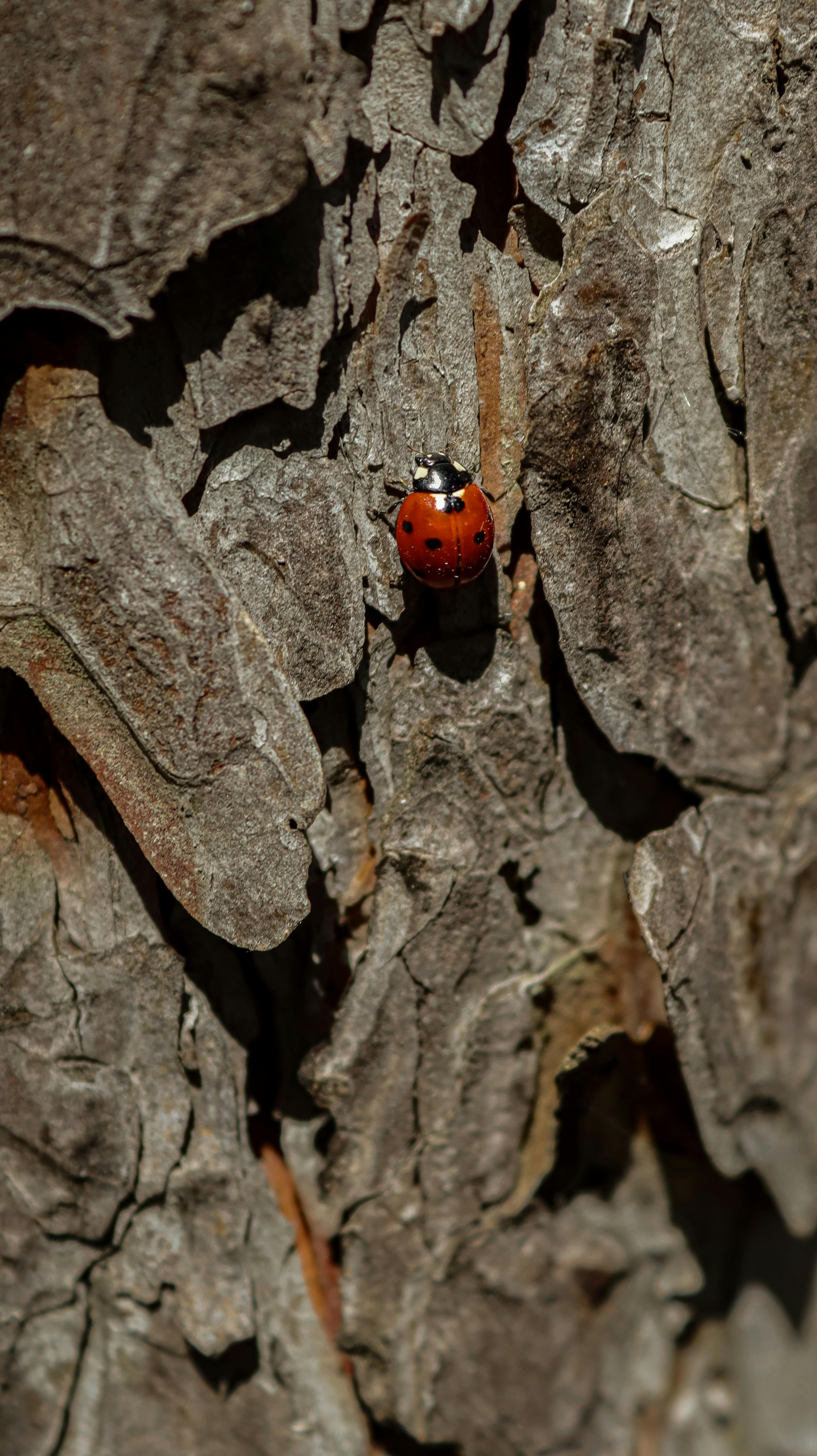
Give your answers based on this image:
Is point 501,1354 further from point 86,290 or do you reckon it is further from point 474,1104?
point 86,290

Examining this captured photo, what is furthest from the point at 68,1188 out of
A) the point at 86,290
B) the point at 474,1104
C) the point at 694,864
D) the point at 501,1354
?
the point at 86,290

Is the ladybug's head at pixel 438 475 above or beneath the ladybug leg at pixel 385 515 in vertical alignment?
above

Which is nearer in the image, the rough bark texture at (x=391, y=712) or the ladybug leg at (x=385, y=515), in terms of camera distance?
the rough bark texture at (x=391, y=712)

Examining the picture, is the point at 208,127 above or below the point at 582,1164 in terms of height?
above

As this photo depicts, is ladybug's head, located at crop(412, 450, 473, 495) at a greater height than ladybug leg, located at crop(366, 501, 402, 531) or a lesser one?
Answer: greater

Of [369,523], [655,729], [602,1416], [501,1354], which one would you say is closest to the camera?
[369,523]

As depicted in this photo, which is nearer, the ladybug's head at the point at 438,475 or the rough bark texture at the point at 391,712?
the rough bark texture at the point at 391,712
